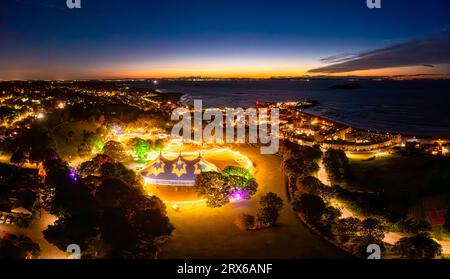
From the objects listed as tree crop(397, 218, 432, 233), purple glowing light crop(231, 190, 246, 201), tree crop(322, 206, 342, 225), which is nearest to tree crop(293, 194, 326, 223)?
tree crop(322, 206, 342, 225)

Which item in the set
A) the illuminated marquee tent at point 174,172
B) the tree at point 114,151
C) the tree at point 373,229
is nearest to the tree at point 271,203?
the tree at point 373,229

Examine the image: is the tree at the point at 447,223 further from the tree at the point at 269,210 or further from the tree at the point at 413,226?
the tree at the point at 269,210

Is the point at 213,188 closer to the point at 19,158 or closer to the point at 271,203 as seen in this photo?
the point at 271,203

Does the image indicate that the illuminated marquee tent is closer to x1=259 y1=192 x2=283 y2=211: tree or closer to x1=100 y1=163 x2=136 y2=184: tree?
x1=100 y1=163 x2=136 y2=184: tree

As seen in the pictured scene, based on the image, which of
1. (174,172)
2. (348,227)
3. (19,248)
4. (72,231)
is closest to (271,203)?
(348,227)

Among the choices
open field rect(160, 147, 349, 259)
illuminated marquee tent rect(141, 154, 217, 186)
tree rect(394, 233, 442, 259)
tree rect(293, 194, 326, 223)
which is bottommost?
open field rect(160, 147, 349, 259)

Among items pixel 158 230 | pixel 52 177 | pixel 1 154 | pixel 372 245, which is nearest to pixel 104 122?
pixel 1 154
